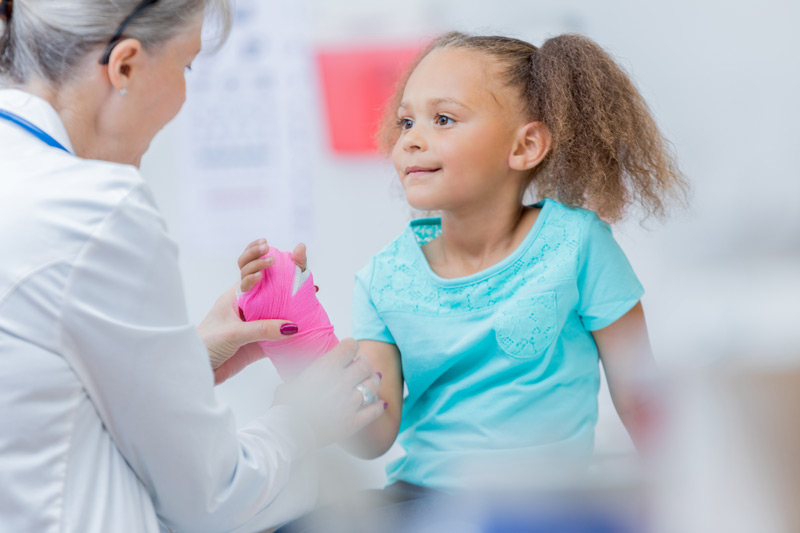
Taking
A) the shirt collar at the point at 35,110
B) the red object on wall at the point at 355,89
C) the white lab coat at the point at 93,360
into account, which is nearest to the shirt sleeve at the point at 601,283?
the white lab coat at the point at 93,360

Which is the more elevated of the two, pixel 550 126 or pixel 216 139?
pixel 550 126

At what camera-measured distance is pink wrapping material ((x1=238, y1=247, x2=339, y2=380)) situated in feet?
3.58

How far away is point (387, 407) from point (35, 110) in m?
0.64

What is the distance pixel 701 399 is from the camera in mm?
418

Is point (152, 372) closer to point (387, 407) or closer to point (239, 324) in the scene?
point (239, 324)

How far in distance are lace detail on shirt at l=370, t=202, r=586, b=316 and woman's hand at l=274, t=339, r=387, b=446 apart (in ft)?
0.59

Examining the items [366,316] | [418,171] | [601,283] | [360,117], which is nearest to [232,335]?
[366,316]

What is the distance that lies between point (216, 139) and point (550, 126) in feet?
5.62

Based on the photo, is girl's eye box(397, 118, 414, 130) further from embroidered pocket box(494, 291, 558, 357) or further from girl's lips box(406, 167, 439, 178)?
embroidered pocket box(494, 291, 558, 357)

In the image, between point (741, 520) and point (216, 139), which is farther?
point (216, 139)

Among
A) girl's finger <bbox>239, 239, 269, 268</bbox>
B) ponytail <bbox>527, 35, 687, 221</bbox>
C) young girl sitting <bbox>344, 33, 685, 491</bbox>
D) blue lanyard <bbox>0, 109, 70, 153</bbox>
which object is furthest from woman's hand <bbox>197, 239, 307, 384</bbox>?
ponytail <bbox>527, 35, 687, 221</bbox>

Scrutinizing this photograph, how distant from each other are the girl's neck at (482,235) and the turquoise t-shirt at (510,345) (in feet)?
0.12

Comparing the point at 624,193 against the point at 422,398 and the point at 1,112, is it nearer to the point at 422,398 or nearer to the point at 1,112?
the point at 422,398

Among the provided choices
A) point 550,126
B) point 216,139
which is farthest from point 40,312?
point 216,139
